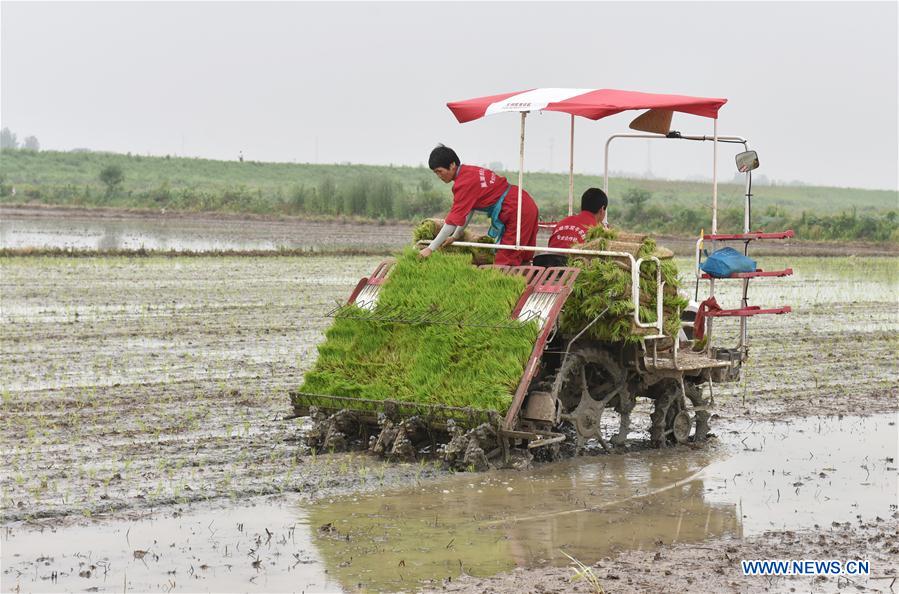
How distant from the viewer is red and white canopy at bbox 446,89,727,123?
9.88 metres

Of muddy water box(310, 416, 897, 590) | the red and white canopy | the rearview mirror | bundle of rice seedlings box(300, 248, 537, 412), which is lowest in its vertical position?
muddy water box(310, 416, 897, 590)

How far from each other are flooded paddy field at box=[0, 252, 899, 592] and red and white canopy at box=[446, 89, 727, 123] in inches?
112

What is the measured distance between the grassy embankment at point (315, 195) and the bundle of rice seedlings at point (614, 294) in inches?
1127

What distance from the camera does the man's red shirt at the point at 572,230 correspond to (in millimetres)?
10547

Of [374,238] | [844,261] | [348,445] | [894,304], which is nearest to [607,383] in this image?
[348,445]

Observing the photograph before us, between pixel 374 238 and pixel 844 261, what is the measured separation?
14.9m

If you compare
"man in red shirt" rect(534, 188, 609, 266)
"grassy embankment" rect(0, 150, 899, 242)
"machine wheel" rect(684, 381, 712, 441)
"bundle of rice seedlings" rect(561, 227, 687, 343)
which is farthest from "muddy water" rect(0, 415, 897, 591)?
"grassy embankment" rect(0, 150, 899, 242)

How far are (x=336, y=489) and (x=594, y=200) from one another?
3.57 metres

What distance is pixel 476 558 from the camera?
7.25m

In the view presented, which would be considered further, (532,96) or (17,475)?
(532,96)

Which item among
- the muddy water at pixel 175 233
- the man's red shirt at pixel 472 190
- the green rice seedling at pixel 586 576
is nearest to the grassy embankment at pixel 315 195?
the muddy water at pixel 175 233

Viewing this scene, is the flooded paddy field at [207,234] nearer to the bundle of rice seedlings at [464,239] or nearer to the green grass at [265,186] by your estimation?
the green grass at [265,186]

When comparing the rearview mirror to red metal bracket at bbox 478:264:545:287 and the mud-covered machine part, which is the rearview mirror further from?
red metal bracket at bbox 478:264:545:287

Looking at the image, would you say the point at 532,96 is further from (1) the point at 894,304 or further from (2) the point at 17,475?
(1) the point at 894,304
